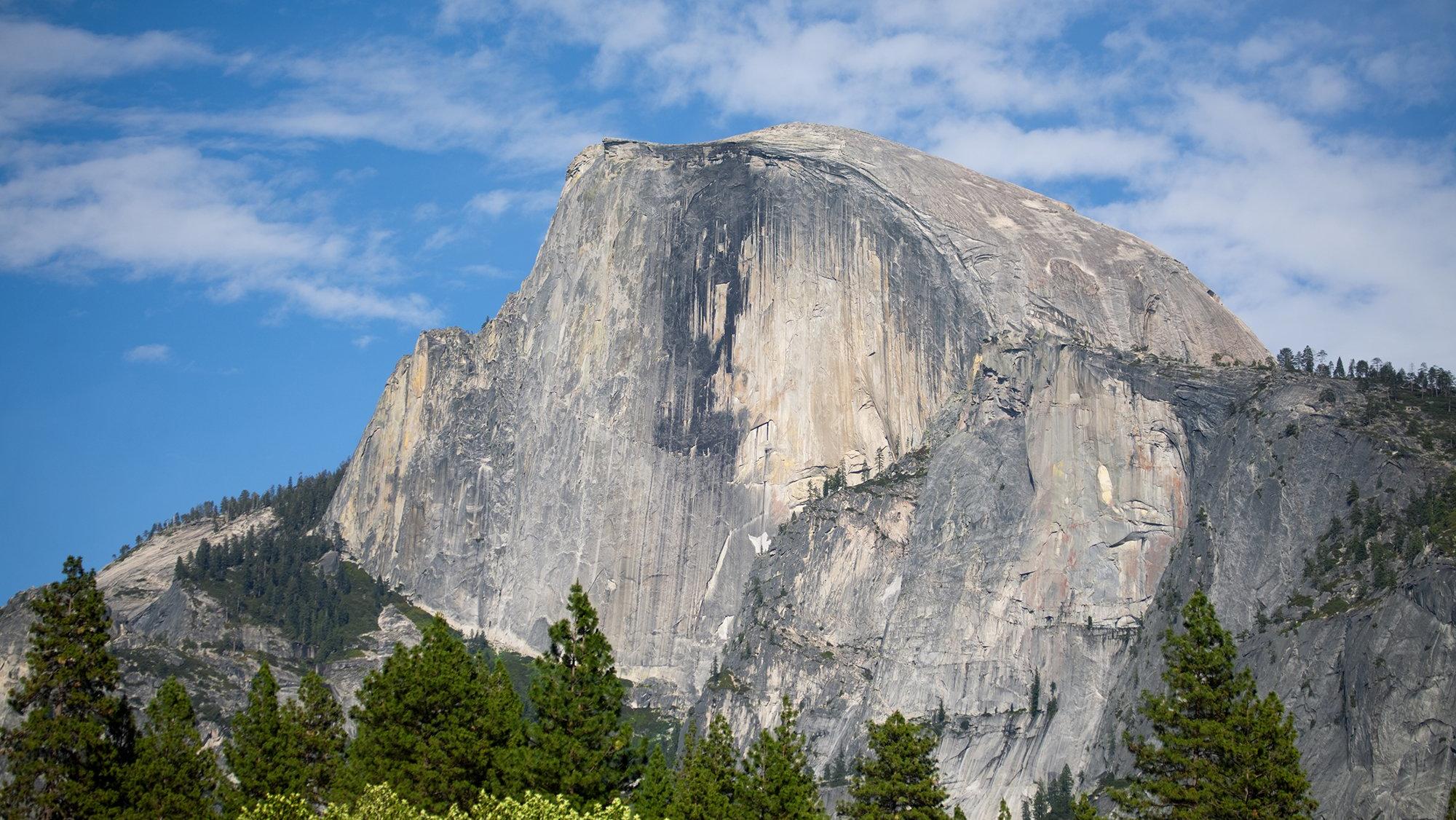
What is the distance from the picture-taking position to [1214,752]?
63562 millimetres

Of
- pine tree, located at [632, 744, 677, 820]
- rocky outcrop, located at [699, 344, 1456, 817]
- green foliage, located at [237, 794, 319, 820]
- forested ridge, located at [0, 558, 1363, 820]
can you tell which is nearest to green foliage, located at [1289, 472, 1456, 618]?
rocky outcrop, located at [699, 344, 1456, 817]

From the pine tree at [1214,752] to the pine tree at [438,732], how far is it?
24.2 metres

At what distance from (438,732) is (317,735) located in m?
8.69

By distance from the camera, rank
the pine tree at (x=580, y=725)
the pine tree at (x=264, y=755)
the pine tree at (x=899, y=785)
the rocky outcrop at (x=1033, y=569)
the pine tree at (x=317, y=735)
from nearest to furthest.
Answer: the pine tree at (x=580, y=725), the pine tree at (x=899, y=785), the pine tree at (x=264, y=755), the pine tree at (x=317, y=735), the rocky outcrop at (x=1033, y=569)

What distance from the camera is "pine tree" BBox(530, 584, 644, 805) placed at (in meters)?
64.0

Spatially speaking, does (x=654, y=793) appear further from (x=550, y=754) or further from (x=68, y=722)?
(x=68, y=722)

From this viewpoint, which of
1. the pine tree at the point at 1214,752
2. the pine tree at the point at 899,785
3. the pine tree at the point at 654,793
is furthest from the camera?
the pine tree at the point at 654,793

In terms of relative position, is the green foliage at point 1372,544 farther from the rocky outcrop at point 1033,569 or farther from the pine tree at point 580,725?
the pine tree at point 580,725

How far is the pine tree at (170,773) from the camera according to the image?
6638 centimetres

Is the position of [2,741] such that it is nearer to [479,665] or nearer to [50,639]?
[50,639]

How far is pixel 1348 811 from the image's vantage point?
114438mm

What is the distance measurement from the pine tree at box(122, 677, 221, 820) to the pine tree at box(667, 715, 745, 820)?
18.4 m

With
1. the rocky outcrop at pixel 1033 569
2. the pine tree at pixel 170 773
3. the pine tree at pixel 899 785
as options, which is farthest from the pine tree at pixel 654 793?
the rocky outcrop at pixel 1033 569

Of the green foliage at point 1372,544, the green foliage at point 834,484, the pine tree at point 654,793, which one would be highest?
the green foliage at point 834,484
